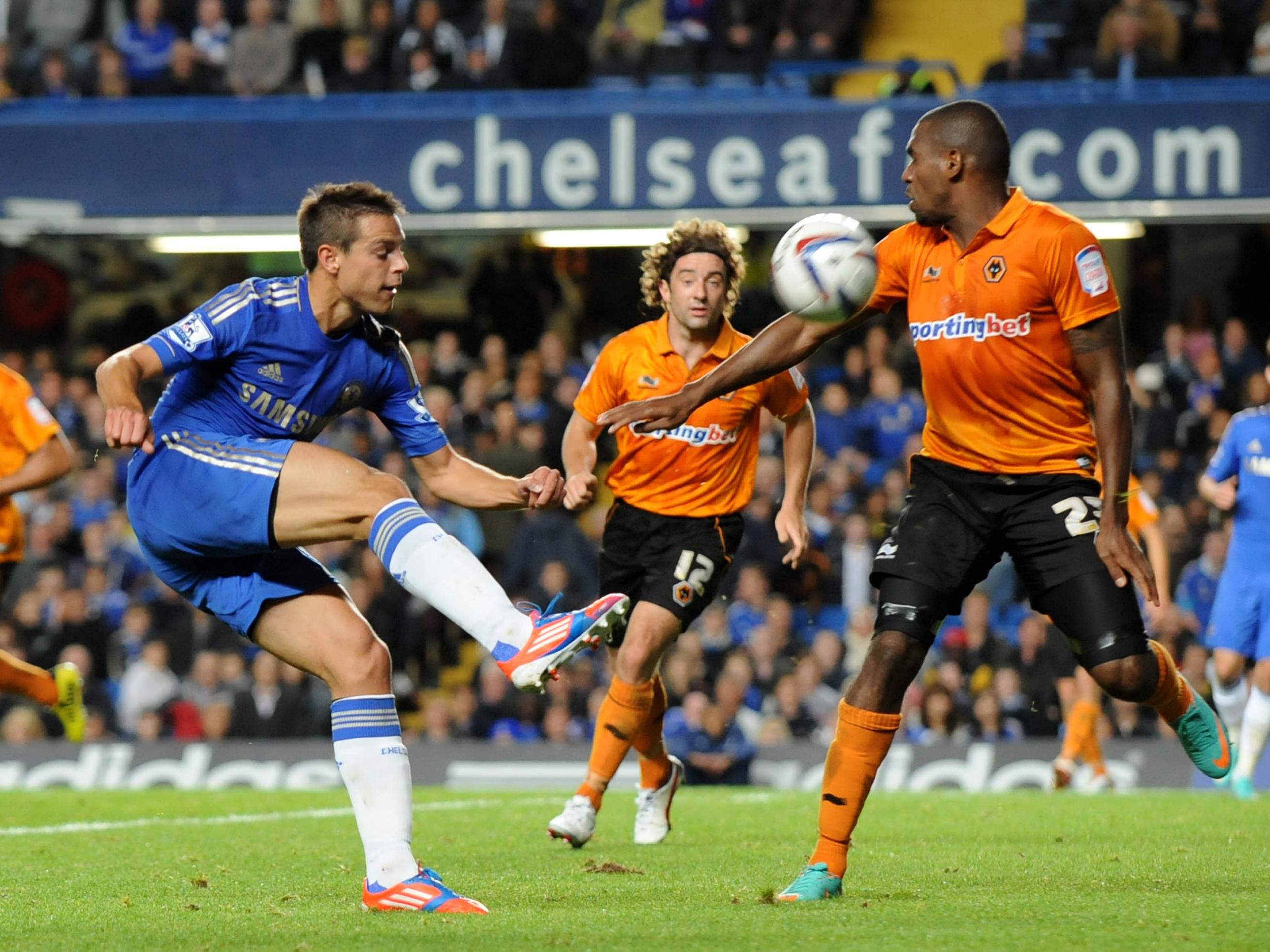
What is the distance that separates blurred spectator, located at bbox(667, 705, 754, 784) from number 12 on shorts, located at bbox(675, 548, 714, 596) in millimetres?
5915

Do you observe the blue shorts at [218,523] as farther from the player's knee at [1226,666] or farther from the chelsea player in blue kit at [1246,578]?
the player's knee at [1226,666]

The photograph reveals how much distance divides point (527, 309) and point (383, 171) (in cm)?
296

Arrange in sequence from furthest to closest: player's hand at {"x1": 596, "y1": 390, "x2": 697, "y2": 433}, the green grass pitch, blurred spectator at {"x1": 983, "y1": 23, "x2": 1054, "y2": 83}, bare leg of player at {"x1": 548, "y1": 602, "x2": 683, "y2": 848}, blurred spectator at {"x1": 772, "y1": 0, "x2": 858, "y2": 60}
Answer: blurred spectator at {"x1": 772, "y1": 0, "x2": 858, "y2": 60}
blurred spectator at {"x1": 983, "y1": 23, "x2": 1054, "y2": 83}
bare leg of player at {"x1": 548, "y1": 602, "x2": 683, "y2": 848}
player's hand at {"x1": 596, "y1": 390, "x2": 697, "y2": 433}
the green grass pitch

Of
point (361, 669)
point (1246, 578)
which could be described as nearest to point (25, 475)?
point (361, 669)

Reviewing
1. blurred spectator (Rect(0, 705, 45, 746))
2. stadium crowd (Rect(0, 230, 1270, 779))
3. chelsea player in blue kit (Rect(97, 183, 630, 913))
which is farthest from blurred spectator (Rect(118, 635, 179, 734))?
chelsea player in blue kit (Rect(97, 183, 630, 913))

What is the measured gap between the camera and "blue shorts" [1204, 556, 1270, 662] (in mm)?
10469

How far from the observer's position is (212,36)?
60.3 feet

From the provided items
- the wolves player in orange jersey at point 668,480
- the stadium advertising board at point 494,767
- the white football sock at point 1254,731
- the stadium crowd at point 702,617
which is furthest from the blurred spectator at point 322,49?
the white football sock at point 1254,731

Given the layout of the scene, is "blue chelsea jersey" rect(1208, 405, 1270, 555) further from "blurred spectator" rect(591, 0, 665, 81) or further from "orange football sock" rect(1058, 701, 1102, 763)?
"blurred spectator" rect(591, 0, 665, 81)

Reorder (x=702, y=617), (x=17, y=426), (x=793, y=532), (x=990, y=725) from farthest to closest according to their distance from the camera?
(x=702, y=617), (x=990, y=725), (x=17, y=426), (x=793, y=532)

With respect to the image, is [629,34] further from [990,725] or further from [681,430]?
[681,430]

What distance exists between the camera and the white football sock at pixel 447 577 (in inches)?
202

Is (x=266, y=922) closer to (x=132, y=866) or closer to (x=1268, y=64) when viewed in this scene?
(x=132, y=866)

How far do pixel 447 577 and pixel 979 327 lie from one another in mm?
1818
